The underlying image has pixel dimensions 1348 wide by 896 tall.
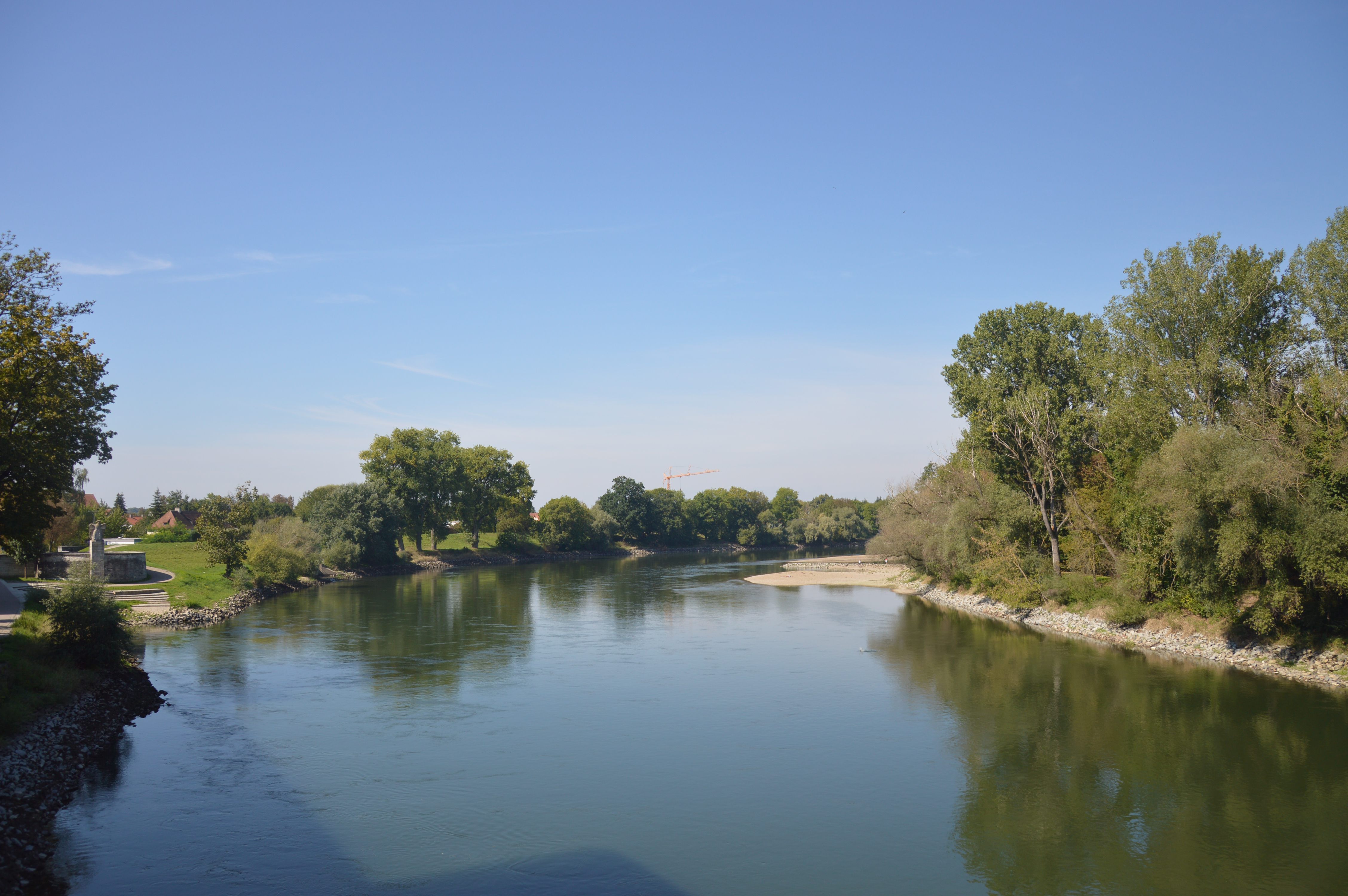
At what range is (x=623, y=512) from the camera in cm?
12062

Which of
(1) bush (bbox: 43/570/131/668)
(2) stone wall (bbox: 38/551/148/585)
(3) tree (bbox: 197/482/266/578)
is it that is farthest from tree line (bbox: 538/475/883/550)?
(1) bush (bbox: 43/570/131/668)

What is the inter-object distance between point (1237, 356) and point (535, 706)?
28785 mm

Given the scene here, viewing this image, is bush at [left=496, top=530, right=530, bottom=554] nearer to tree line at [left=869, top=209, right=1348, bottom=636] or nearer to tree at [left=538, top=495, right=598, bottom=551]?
tree at [left=538, top=495, right=598, bottom=551]

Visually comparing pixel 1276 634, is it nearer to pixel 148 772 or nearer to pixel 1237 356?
pixel 1237 356

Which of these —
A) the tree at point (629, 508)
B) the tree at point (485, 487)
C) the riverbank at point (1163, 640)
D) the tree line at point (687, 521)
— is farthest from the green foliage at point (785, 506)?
the riverbank at point (1163, 640)

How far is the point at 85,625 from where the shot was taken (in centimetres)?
2348

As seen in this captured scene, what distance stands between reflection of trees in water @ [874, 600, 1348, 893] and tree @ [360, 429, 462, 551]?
225ft

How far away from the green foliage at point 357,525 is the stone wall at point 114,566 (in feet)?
75.3

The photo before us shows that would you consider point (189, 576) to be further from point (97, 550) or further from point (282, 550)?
Answer: point (282, 550)

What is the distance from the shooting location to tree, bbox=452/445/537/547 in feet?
302

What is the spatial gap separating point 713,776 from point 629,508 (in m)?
104

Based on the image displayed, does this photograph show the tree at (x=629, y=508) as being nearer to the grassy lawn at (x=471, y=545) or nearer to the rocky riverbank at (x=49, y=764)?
the grassy lawn at (x=471, y=545)

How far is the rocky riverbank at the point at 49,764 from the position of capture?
1298 centimetres

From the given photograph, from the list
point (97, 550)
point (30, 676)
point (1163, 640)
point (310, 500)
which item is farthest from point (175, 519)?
point (1163, 640)
